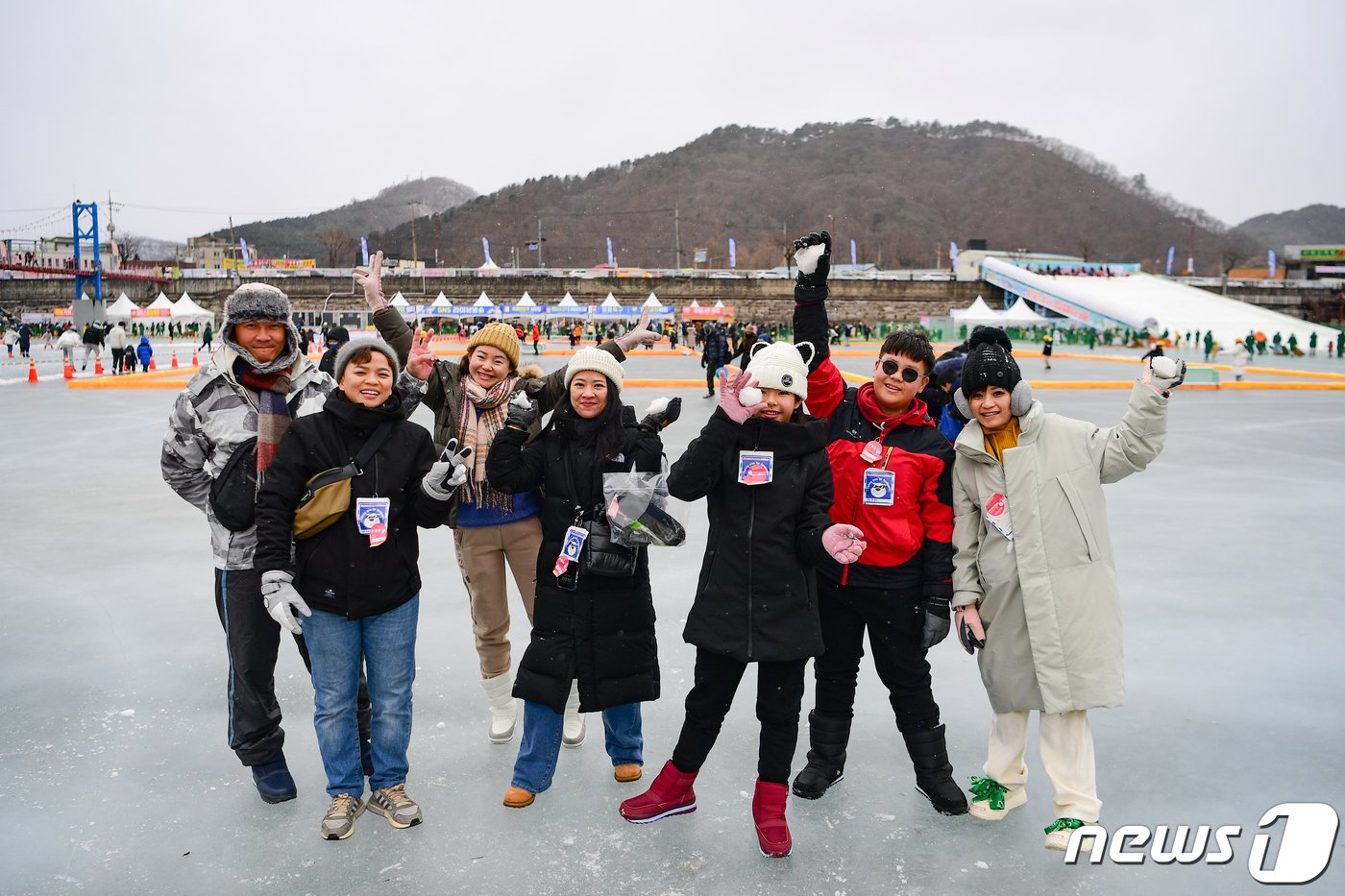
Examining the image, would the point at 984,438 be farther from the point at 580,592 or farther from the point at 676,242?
the point at 676,242

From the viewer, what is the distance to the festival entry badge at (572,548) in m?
3.03

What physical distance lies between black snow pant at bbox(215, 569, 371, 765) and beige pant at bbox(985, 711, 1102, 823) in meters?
2.19

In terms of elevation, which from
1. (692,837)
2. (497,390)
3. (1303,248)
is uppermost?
(1303,248)

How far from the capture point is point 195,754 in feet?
11.0

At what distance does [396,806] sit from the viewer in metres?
2.93

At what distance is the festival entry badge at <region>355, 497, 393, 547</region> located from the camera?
2.89 meters

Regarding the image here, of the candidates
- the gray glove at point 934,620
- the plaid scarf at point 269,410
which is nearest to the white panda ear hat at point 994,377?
the gray glove at point 934,620

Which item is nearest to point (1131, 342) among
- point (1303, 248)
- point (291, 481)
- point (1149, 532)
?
point (1149, 532)

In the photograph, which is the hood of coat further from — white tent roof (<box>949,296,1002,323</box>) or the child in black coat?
white tent roof (<box>949,296,1002,323</box>)

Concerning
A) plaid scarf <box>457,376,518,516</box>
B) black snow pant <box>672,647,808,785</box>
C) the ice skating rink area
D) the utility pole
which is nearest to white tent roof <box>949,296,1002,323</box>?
the utility pole

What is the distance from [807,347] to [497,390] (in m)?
1.27

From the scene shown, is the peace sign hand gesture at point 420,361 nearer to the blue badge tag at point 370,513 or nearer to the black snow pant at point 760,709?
the blue badge tag at point 370,513

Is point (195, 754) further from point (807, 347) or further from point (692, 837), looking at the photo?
point (807, 347)

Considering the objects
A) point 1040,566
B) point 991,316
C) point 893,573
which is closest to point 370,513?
point 893,573
